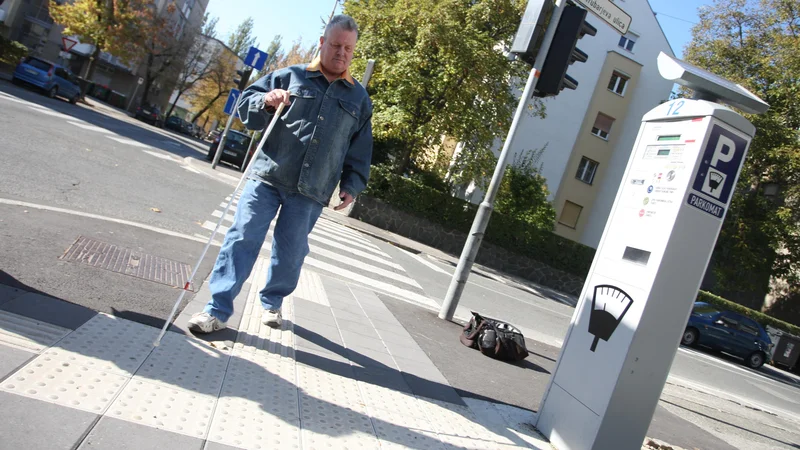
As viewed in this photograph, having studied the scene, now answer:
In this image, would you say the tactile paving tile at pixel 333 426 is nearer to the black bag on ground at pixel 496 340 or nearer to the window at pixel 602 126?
the black bag on ground at pixel 496 340

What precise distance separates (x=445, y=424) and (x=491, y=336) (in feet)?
8.91

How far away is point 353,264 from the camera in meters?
9.57

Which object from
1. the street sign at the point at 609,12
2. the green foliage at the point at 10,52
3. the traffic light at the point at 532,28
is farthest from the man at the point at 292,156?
the green foliage at the point at 10,52

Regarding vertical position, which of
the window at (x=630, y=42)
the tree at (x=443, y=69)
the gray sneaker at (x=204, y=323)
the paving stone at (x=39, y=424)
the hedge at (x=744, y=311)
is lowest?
the paving stone at (x=39, y=424)

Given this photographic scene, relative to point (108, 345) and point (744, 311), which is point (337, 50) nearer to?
point (108, 345)

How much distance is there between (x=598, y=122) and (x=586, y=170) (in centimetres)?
271

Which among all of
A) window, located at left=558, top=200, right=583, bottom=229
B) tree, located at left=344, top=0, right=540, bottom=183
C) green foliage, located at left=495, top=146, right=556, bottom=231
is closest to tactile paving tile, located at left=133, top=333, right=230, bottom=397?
tree, located at left=344, top=0, right=540, bottom=183

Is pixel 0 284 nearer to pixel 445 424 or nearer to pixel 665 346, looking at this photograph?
pixel 445 424

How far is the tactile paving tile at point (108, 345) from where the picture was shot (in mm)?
2926

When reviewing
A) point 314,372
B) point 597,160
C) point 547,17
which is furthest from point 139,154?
point 597,160

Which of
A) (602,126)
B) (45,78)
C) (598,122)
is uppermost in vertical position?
(598,122)

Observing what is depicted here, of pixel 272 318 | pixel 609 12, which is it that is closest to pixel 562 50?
pixel 609 12

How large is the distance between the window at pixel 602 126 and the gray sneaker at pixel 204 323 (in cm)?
3253

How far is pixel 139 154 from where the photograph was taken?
1527cm
